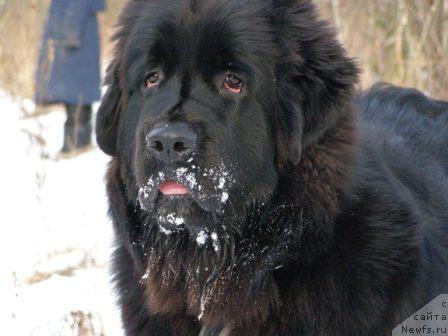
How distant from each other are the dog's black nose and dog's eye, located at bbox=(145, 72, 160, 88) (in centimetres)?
37

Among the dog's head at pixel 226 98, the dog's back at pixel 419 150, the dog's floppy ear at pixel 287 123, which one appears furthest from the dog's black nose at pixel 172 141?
the dog's back at pixel 419 150

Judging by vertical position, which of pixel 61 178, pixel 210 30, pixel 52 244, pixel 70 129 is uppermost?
pixel 210 30

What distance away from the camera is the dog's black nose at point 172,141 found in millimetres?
2757

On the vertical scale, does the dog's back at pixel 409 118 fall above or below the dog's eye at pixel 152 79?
below

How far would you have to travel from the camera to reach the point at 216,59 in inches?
119

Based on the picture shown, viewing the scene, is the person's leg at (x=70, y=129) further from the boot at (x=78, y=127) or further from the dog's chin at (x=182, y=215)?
the dog's chin at (x=182, y=215)

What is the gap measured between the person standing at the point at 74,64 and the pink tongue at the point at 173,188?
18.1ft

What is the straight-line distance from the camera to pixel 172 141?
276cm

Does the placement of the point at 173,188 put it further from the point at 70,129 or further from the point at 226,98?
the point at 70,129

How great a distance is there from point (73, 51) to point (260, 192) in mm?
6356

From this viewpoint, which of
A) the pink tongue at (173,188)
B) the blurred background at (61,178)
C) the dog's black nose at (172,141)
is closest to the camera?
the dog's black nose at (172,141)

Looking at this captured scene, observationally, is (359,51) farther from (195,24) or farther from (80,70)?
(195,24)

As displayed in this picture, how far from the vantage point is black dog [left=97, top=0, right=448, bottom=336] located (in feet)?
9.72

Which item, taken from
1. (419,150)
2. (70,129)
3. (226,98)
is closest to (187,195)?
(226,98)
